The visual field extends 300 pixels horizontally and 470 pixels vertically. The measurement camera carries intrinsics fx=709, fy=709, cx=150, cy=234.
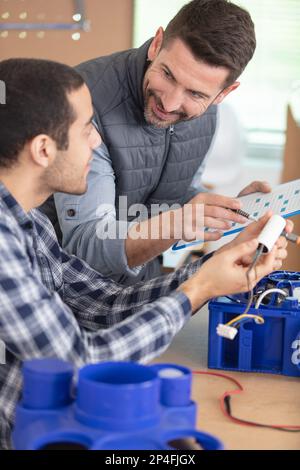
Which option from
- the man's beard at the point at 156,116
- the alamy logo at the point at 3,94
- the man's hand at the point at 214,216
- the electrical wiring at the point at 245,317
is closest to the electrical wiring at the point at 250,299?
the electrical wiring at the point at 245,317

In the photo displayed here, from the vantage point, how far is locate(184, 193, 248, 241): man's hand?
1.47 metres

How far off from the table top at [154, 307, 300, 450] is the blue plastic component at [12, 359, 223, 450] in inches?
5.3

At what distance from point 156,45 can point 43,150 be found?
70 cm

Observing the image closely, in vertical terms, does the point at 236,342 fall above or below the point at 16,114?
below

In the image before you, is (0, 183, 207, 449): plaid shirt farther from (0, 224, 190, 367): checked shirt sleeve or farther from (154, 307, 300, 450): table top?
(154, 307, 300, 450): table top

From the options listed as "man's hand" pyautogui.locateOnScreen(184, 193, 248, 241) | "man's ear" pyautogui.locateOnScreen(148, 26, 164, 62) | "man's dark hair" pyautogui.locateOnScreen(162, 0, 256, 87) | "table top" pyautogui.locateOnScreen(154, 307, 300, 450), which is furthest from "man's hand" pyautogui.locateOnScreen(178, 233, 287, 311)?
"man's ear" pyautogui.locateOnScreen(148, 26, 164, 62)

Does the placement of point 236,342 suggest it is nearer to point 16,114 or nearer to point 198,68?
point 16,114

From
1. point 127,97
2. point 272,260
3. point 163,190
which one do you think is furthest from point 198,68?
point 272,260

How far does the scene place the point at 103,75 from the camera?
182 centimetres

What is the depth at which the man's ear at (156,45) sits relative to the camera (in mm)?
1765

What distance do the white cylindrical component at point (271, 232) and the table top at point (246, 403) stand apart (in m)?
0.24

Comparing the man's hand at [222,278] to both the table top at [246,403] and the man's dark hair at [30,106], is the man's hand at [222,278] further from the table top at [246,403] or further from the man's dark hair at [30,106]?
the man's dark hair at [30,106]

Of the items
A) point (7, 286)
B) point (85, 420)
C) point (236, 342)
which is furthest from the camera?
point (236, 342)

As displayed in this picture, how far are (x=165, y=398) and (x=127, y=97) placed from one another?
107cm
